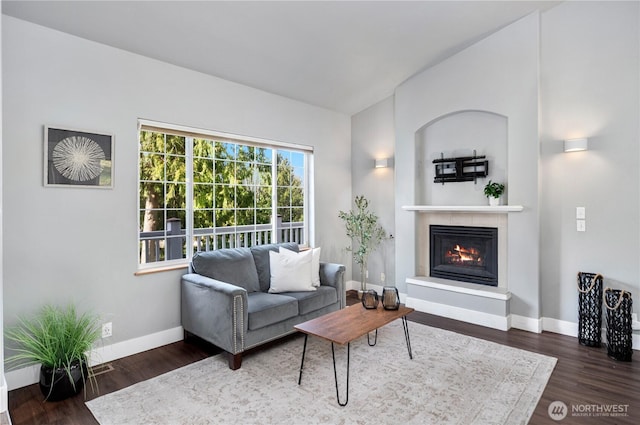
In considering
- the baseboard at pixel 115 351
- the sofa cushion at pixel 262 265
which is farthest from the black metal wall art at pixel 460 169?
the baseboard at pixel 115 351

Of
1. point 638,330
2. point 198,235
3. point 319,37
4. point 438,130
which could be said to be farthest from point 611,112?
point 198,235

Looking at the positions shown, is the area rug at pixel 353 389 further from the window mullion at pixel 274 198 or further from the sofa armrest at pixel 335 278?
the window mullion at pixel 274 198

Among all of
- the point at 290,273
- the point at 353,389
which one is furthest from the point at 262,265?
the point at 353,389

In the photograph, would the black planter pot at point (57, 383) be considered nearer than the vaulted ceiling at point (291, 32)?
Yes

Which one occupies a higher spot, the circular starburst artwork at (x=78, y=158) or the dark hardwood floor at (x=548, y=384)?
the circular starburst artwork at (x=78, y=158)

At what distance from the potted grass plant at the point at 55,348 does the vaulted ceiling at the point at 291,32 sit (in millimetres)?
2243

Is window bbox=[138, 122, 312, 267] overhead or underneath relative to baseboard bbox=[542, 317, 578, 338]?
overhead

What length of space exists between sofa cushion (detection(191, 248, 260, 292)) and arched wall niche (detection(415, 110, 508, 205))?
7.84ft

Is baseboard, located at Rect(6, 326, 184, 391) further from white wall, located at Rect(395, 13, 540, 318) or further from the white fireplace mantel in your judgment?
white wall, located at Rect(395, 13, 540, 318)

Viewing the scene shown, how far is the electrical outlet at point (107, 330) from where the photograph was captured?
3.10 metres

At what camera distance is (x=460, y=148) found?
4512 mm

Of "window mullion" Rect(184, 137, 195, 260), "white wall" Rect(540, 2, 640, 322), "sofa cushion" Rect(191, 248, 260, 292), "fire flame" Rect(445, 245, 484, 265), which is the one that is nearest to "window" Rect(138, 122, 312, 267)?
"window mullion" Rect(184, 137, 195, 260)

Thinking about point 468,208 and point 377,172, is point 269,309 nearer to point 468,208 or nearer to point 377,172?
point 468,208

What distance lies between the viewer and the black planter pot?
8.14ft
